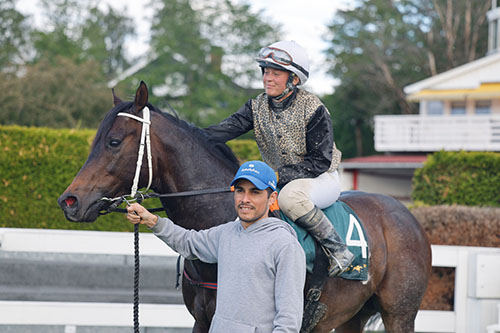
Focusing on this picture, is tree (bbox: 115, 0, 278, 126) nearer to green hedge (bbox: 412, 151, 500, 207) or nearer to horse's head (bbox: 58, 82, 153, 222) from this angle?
green hedge (bbox: 412, 151, 500, 207)

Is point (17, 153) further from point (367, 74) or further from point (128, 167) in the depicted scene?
point (367, 74)

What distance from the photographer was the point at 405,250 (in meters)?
3.97

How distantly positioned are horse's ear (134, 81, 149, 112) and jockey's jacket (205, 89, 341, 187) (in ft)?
1.76

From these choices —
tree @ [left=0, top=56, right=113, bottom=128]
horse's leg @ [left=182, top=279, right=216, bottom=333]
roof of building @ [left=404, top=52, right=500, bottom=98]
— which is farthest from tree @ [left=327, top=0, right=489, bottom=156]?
horse's leg @ [left=182, top=279, right=216, bottom=333]

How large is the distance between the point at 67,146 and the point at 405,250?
538 cm

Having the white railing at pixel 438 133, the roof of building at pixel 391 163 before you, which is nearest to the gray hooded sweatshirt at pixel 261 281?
the roof of building at pixel 391 163

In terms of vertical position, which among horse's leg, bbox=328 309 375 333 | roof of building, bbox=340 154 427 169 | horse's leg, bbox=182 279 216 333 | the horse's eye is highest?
roof of building, bbox=340 154 427 169

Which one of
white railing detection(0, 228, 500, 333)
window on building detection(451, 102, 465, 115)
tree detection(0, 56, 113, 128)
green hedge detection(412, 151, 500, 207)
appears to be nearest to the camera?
white railing detection(0, 228, 500, 333)

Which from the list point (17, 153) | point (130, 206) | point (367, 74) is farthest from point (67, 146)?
point (367, 74)

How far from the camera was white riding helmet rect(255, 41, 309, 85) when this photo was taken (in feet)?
11.0

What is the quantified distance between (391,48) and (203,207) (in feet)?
99.8

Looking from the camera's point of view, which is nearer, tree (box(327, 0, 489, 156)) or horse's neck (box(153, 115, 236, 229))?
horse's neck (box(153, 115, 236, 229))

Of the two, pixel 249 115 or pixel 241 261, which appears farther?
pixel 249 115

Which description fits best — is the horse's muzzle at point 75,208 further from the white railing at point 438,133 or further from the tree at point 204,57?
the tree at point 204,57
